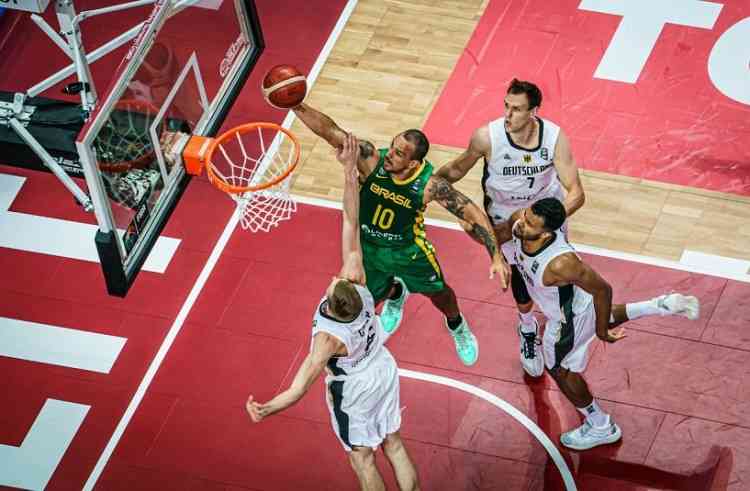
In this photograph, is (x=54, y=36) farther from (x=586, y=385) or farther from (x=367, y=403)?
(x=586, y=385)

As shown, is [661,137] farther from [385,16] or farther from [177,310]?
[177,310]

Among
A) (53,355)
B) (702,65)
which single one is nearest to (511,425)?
(53,355)

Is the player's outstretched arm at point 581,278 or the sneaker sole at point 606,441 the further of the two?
the sneaker sole at point 606,441

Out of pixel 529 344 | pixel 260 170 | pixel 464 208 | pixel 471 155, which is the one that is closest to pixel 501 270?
pixel 464 208

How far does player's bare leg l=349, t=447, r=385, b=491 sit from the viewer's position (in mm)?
7148

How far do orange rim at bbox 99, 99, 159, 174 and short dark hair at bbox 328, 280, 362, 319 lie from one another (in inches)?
66.4

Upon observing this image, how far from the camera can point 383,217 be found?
793 centimetres

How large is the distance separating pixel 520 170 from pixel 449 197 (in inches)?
19.2

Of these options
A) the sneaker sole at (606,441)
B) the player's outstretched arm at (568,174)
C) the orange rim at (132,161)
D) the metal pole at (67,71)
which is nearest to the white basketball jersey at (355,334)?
the player's outstretched arm at (568,174)

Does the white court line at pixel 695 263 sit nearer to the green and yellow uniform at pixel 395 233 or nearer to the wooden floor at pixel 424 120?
the wooden floor at pixel 424 120

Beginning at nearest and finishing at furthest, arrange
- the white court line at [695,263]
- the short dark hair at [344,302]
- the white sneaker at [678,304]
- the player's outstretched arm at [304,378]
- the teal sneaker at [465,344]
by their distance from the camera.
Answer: the player's outstretched arm at [304,378] < the short dark hair at [344,302] < the white sneaker at [678,304] < the teal sneaker at [465,344] < the white court line at [695,263]

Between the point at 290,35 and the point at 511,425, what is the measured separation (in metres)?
4.64

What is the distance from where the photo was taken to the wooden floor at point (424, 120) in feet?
31.0

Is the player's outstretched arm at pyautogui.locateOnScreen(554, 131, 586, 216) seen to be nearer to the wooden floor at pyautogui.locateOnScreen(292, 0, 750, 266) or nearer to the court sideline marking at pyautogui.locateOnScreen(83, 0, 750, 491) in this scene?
the court sideline marking at pyautogui.locateOnScreen(83, 0, 750, 491)
